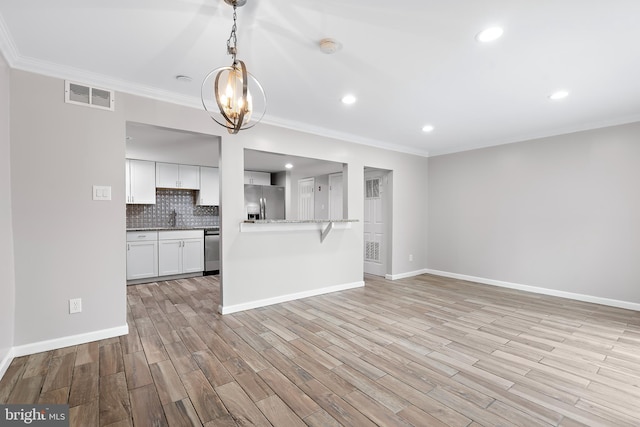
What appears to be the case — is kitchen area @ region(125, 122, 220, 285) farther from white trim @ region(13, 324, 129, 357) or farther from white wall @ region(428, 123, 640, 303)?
white wall @ region(428, 123, 640, 303)

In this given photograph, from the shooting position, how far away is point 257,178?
7.48 metres

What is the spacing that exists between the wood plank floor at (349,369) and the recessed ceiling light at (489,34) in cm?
239

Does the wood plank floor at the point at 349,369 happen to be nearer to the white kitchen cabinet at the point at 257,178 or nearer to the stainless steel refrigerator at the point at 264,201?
the stainless steel refrigerator at the point at 264,201

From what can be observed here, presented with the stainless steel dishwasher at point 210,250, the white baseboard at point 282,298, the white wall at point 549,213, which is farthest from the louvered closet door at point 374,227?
the stainless steel dishwasher at point 210,250

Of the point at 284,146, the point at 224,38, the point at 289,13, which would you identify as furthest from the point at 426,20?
the point at 284,146

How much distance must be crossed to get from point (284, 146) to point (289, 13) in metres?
2.14

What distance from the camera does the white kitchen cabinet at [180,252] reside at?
5.30m

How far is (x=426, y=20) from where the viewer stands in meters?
1.90

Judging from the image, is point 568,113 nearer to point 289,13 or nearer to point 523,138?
point 523,138

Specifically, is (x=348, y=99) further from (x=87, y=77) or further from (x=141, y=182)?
(x=141, y=182)

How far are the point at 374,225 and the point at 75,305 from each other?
4470 millimetres

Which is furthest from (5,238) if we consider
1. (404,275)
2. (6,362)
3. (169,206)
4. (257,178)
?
(257,178)

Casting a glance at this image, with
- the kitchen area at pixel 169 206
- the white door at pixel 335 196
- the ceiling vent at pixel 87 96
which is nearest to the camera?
the ceiling vent at pixel 87 96

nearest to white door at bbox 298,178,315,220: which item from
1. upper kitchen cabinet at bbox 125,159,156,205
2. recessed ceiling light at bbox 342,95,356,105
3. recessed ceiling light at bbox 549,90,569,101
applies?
upper kitchen cabinet at bbox 125,159,156,205
